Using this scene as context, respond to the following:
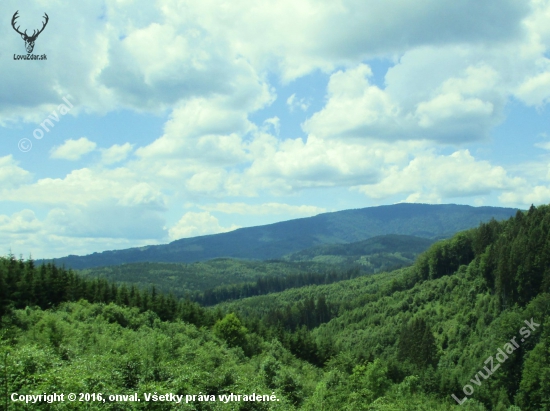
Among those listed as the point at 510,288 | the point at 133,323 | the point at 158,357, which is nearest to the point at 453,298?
the point at 510,288

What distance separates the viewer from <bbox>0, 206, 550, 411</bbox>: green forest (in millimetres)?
32656

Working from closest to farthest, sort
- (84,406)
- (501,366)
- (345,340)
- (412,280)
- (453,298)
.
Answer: (84,406) < (501,366) < (453,298) < (345,340) < (412,280)

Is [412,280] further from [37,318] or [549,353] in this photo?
[37,318]

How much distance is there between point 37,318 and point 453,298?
13266 centimetres

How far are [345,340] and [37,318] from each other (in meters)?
131

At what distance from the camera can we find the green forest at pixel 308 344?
32.7m

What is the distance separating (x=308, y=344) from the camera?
117688 mm

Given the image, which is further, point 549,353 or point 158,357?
point 549,353

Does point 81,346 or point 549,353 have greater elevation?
point 81,346

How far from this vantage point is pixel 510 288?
12325 centimetres

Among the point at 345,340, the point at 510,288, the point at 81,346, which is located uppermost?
the point at 81,346

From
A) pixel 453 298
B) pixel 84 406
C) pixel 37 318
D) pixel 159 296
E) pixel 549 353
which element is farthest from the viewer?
pixel 453 298

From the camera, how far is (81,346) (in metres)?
46.7

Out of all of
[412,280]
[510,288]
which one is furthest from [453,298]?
[412,280]
